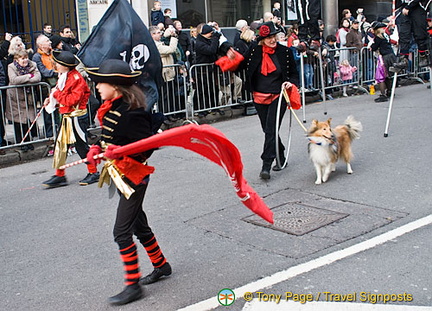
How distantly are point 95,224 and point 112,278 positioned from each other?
1.58 meters

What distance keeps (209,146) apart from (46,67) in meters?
7.41

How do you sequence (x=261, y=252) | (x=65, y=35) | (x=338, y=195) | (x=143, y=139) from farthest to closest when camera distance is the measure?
(x=65, y=35)
(x=338, y=195)
(x=261, y=252)
(x=143, y=139)

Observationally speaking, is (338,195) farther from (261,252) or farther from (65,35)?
(65,35)

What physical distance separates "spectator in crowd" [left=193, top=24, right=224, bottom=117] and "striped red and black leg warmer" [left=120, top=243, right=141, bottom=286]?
834 centimetres

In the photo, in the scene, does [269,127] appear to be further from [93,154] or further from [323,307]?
[323,307]

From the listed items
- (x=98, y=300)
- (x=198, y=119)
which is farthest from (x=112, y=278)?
(x=198, y=119)

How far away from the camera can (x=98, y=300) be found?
4.62 meters

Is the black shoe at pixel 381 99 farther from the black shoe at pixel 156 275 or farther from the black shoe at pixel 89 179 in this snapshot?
the black shoe at pixel 156 275

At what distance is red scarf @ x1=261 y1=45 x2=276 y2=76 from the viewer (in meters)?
7.95

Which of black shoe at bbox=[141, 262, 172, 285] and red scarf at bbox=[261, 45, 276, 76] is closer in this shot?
black shoe at bbox=[141, 262, 172, 285]

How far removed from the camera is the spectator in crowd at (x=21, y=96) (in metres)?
10.1

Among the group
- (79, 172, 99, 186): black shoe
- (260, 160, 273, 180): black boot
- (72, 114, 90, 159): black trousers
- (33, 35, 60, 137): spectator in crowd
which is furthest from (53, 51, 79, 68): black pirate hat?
(260, 160, 273, 180): black boot

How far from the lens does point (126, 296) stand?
4496mm

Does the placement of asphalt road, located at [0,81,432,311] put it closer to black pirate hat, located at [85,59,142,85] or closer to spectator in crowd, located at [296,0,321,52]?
black pirate hat, located at [85,59,142,85]
